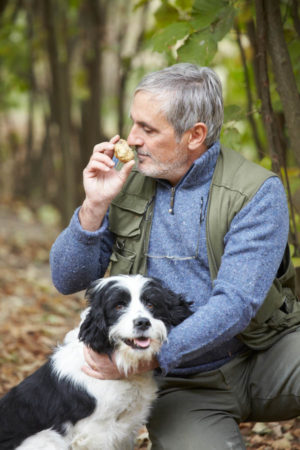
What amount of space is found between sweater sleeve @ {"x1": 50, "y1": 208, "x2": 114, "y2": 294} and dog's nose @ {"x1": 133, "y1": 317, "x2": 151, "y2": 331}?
56cm

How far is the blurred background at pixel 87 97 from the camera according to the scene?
140 inches

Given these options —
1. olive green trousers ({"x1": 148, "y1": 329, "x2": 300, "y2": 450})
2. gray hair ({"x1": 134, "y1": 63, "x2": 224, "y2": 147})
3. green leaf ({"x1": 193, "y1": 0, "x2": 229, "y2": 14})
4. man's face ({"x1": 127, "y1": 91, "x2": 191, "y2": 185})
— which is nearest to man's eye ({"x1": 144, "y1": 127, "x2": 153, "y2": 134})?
man's face ({"x1": 127, "y1": 91, "x2": 191, "y2": 185})

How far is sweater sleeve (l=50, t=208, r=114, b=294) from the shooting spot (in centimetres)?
293

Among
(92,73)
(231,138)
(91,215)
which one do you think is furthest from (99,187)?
(92,73)

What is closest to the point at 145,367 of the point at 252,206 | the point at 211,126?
the point at 252,206

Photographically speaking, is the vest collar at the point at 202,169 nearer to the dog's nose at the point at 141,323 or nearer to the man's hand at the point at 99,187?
the man's hand at the point at 99,187

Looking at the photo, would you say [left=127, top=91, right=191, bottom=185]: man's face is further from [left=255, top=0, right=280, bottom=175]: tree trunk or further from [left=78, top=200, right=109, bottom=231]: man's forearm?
[left=255, top=0, right=280, bottom=175]: tree trunk

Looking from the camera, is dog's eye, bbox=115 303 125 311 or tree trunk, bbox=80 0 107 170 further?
tree trunk, bbox=80 0 107 170

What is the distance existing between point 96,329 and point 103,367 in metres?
0.20

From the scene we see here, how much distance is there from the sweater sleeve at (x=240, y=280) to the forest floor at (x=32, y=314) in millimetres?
1167

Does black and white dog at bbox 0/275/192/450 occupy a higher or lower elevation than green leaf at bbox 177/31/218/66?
lower

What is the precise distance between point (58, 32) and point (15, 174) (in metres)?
4.03

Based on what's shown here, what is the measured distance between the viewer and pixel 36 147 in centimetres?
1251

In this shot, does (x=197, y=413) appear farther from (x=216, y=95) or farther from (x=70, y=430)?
(x=216, y=95)
